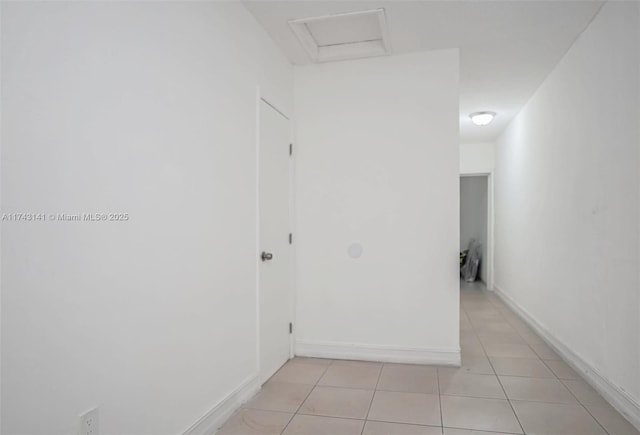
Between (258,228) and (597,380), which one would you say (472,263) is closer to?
(597,380)

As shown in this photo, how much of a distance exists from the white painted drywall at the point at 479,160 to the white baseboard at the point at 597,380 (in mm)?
3312

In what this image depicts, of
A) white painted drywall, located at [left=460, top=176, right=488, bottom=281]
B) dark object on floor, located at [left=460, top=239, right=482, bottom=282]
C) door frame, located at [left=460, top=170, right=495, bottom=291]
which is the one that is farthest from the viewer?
white painted drywall, located at [left=460, top=176, right=488, bottom=281]

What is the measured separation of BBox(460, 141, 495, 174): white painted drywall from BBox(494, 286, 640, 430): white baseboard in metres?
3.31

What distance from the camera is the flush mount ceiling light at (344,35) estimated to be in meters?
3.13

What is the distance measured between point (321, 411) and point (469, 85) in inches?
139

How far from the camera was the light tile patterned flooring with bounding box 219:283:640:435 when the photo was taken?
245 centimetres

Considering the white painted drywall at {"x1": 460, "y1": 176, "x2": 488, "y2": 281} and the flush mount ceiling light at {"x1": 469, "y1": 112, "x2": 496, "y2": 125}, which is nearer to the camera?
the flush mount ceiling light at {"x1": 469, "y1": 112, "x2": 496, "y2": 125}

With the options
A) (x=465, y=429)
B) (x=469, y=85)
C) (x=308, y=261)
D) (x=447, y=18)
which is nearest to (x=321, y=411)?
(x=465, y=429)

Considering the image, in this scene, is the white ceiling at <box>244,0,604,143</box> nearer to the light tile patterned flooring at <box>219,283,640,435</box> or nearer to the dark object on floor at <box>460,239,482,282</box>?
the light tile patterned flooring at <box>219,283,640,435</box>

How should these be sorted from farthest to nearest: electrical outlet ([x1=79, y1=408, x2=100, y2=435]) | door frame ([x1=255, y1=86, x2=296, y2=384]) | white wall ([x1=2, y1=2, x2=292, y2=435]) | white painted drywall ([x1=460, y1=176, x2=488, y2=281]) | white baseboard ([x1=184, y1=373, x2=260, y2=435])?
white painted drywall ([x1=460, y1=176, x2=488, y2=281])
door frame ([x1=255, y1=86, x2=296, y2=384])
white baseboard ([x1=184, y1=373, x2=260, y2=435])
electrical outlet ([x1=79, y1=408, x2=100, y2=435])
white wall ([x1=2, y1=2, x2=292, y2=435])

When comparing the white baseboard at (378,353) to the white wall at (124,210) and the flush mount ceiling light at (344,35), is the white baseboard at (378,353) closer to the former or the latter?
the white wall at (124,210)

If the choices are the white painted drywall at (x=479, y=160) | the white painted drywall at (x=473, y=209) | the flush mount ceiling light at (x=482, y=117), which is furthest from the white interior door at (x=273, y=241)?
the white painted drywall at (x=473, y=209)

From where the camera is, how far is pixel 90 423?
1.61m

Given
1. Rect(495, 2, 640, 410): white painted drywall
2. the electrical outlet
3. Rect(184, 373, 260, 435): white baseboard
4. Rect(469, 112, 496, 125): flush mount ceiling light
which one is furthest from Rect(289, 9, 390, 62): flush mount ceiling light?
the electrical outlet
